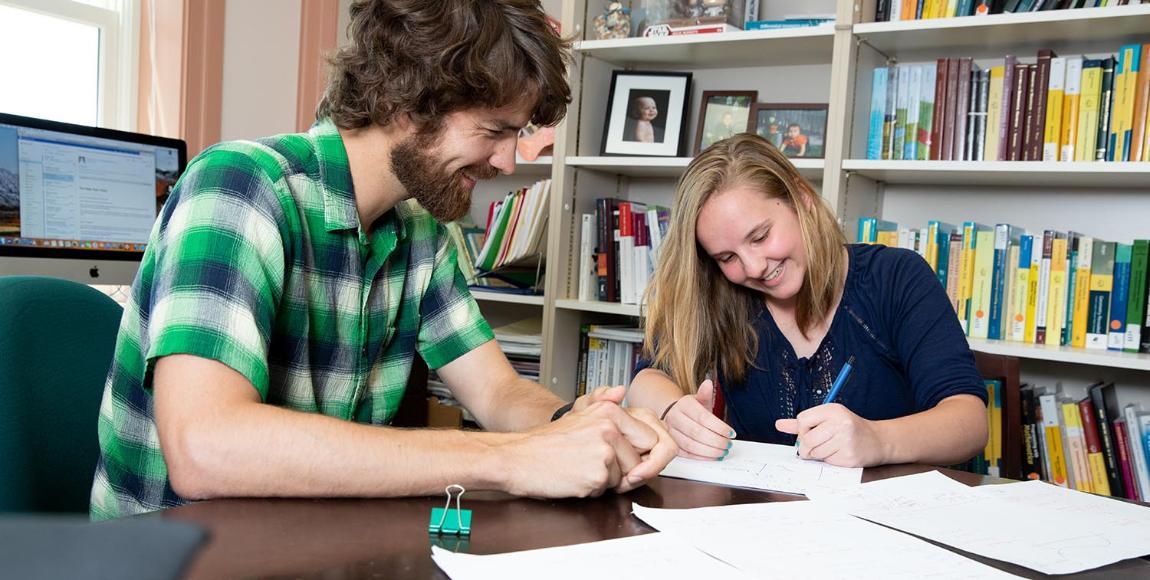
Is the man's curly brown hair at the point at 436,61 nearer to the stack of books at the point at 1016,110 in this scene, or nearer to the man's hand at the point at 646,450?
the man's hand at the point at 646,450

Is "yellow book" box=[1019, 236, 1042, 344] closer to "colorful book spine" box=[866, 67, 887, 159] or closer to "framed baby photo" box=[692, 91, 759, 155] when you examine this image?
"colorful book spine" box=[866, 67, 887, 159]

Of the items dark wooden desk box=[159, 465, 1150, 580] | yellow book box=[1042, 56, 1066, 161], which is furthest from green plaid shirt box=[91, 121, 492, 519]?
yellow book box=[1042, 56, 1066, 161]

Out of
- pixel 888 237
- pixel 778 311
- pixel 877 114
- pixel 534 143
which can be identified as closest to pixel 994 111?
pixel 877 114

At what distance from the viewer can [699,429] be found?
119 centimetres

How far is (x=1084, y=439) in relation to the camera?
200cm

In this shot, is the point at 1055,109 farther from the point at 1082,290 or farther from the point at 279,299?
the point at 279,299

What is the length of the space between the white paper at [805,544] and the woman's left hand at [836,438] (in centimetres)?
23

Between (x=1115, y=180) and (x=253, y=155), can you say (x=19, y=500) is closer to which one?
(x=253, y=155)

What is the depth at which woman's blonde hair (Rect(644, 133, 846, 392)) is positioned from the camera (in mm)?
1542

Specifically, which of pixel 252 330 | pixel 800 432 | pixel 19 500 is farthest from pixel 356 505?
pixel 800 432

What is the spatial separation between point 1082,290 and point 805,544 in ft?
4.97

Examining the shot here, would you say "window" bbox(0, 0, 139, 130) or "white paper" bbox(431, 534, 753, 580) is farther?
"window" bbox(0, 0, 139, 130)

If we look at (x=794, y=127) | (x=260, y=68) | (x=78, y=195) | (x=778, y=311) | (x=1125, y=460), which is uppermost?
(x=260, y=68)

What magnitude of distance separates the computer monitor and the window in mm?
518
